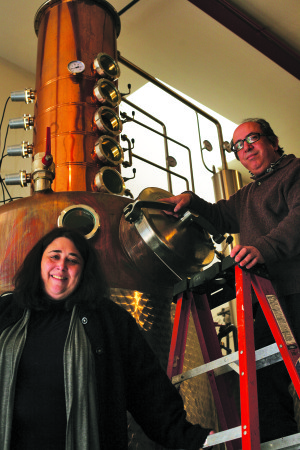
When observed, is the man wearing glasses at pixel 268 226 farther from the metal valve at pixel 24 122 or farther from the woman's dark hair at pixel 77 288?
the metal valve at pixel 24 122

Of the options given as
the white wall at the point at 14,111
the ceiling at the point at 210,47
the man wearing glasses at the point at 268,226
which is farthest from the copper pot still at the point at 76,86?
the white wall at the point at 14,111

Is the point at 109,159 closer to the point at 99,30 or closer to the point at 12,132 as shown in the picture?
the point at 99,30

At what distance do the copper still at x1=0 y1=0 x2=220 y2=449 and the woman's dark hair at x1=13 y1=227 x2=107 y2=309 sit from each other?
1.37 ft

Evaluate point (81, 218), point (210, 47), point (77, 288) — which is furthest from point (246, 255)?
point (210, 47)

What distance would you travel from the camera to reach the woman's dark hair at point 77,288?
61.0 inches

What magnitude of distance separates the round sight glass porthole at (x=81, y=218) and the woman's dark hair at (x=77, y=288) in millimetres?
454

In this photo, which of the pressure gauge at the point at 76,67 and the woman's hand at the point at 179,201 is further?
the pressure gauge at the point at 76,67

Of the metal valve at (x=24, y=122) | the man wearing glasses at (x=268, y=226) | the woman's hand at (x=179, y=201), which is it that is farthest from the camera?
the metal valve at (x=24, y=122)

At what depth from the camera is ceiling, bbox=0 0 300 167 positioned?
15.0ft

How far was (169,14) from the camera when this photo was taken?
15.2ft

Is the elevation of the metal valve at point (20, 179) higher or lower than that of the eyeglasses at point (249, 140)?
higher

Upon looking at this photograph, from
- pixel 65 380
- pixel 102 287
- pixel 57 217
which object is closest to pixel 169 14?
pixel 57 217

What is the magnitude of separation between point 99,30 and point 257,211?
1675mm

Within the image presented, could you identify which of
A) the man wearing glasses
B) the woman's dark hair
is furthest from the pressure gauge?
the woman's dark hair
